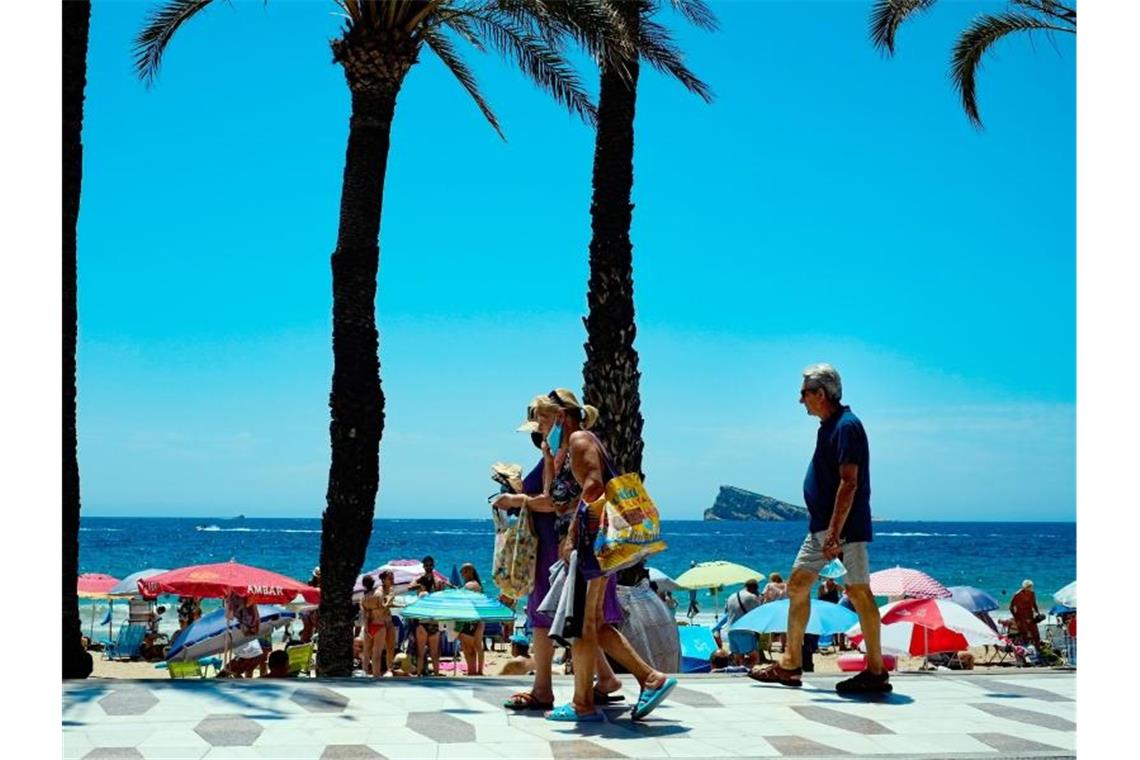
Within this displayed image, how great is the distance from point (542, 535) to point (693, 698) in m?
1.47

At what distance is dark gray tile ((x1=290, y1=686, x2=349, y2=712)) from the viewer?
6.98 m

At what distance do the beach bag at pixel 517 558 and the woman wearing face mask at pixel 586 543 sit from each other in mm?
259

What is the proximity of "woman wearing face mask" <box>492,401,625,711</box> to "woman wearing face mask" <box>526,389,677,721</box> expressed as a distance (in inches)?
0.7

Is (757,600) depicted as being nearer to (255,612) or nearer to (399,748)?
(255,612)

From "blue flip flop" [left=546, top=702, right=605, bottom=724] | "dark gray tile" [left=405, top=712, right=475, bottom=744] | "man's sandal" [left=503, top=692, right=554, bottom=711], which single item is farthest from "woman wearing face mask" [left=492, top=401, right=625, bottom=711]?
"dark gray tile" [left=405, top=712, right=475, bottom=744]

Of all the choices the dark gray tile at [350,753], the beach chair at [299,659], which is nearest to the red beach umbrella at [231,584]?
the beach chair at [299,659]

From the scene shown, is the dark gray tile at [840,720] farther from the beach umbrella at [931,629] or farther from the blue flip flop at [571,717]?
the beach umbrella at [931,629]

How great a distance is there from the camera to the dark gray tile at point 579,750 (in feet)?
18.6

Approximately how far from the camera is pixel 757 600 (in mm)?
19047

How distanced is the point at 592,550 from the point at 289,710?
1869 mm

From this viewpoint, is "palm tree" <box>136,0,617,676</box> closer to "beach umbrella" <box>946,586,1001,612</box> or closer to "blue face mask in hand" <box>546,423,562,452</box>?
"blue face mask in hand" <box>546,423,562,452</box>

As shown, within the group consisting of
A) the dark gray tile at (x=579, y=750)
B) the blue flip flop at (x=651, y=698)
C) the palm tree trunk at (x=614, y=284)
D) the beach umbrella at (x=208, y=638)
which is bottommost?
the beach umbrella at (x=208, y=638)

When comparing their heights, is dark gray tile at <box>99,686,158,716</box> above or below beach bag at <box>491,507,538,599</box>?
below
